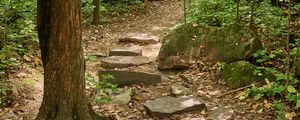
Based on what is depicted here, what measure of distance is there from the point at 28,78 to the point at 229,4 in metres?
5.28

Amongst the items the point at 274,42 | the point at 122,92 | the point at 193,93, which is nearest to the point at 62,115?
the point at 122,92

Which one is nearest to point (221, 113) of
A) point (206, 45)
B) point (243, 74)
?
point (243, 74)

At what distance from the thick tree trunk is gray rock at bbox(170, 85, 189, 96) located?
1978mm

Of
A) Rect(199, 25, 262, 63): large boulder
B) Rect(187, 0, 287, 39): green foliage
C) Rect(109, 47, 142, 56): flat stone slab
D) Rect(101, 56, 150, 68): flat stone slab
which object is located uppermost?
Rect(187, 0, 287, 39): green foliage

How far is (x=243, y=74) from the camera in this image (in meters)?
6.06

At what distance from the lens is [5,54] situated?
21.9 ft

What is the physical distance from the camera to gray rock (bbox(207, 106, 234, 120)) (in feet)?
16.9

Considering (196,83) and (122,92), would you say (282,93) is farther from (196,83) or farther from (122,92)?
(122,92)

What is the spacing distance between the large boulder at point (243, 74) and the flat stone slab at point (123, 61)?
1.97 metres

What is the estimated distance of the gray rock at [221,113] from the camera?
515cm

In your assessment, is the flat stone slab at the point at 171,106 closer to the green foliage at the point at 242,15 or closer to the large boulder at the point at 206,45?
the large boulder at the point at 206,45

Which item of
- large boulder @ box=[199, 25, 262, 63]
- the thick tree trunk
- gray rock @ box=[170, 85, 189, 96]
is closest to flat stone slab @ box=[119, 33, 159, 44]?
large boulder @ box=[199, 25, 262, 63]

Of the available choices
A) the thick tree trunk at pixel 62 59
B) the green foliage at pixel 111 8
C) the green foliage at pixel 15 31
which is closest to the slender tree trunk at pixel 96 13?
the green foliage at pixel 111 8

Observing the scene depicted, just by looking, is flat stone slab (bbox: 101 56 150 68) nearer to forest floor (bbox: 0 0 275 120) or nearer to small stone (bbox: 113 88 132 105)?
forest floor (bbox: 0 0 275 120)
